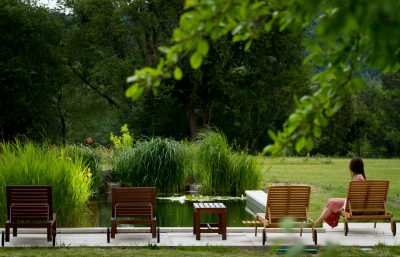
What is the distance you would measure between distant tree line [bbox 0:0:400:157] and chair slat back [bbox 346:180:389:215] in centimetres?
2344

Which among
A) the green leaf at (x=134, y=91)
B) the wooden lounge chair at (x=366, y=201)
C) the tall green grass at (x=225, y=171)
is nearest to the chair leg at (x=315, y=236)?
the wooden lounge chair at (x=366, y=201)

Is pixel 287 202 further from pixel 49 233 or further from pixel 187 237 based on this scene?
pixel 49 233

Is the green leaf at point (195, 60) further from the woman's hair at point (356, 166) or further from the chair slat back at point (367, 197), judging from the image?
the woman's hair at point (356, 166)

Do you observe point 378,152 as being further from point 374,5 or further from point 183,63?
point 374,5

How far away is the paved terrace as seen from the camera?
10.9 metres

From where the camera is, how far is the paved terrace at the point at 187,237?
10.9m

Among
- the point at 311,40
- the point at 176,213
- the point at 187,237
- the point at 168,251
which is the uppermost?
the point at 311,40

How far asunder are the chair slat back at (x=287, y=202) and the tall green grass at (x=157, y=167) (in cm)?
808

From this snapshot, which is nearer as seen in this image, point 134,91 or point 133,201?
point 134,91

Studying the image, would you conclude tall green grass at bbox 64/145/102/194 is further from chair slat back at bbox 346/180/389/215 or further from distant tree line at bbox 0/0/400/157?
distant tree line at bbox 0/0/400/157

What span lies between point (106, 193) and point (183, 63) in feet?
71.9

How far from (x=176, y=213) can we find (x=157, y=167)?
13.3ft

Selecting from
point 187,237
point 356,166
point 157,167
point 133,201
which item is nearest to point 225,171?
point 157,167

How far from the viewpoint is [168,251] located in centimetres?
1014
